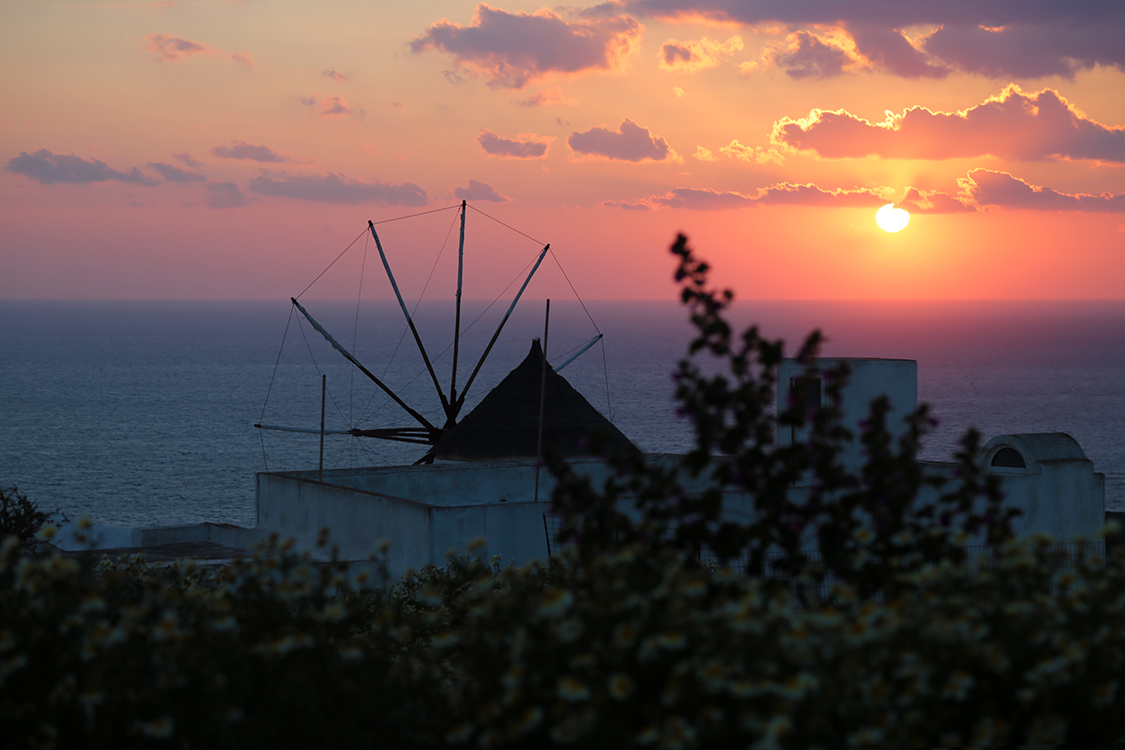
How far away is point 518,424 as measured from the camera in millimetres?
45938

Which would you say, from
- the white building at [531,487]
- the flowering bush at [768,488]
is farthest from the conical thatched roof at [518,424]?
the flowering bush at [768,488]

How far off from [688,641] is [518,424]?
38.6m

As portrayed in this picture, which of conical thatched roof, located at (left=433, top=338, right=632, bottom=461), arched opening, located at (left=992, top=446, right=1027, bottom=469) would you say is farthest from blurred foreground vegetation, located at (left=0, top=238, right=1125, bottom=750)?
conical thatched roof, located at (left=433, top=338, right=632, bottom=461)

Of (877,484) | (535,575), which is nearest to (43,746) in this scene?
(877,484)

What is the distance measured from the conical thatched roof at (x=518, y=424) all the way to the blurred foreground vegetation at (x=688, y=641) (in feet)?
115

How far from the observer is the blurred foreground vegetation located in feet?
23.0

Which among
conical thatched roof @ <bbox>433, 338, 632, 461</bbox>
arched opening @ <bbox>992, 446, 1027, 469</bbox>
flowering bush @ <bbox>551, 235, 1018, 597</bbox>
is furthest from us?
conical thatched roof @ <bbox>433, 338, 632, 461</bbox>

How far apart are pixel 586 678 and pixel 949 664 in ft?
7.16

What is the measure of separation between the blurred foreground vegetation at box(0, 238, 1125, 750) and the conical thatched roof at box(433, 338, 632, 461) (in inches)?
1375

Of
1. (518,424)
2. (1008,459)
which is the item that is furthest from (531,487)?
(1008,459)

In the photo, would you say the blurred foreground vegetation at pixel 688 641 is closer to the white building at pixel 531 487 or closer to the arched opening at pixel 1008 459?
the white building at pixel 531 487

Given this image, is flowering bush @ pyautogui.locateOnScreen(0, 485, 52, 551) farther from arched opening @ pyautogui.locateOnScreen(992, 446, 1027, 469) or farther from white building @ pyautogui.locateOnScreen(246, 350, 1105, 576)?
arched opening @ pyautogui.locateOnScreen(992, 446, 1027, 469)

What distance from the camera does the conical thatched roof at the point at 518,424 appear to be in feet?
149

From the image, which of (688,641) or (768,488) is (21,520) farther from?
(688,641)
